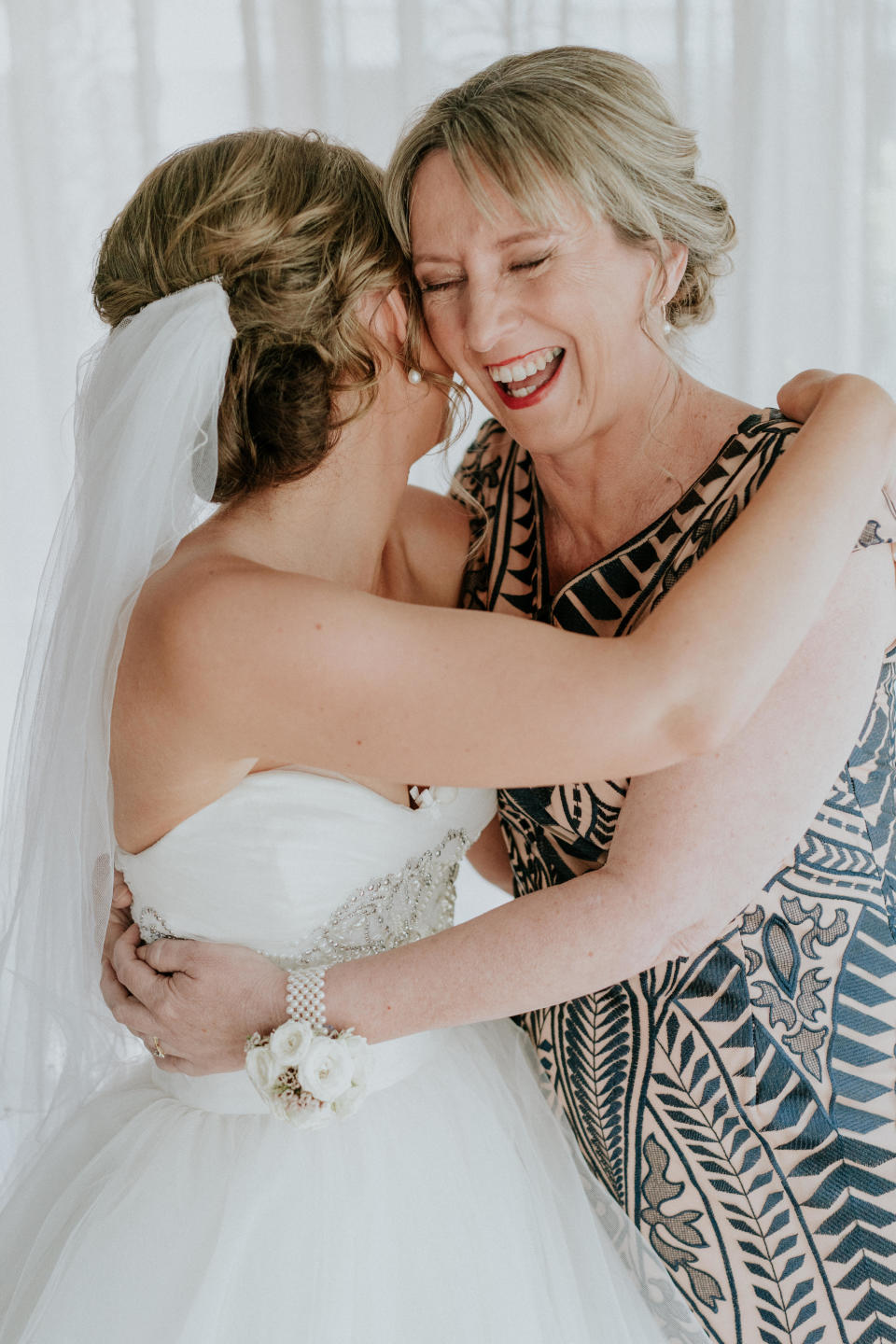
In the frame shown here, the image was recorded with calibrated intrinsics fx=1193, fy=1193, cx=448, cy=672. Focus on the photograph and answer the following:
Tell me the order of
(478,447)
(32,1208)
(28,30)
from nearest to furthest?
(32,1208) < (478,447) < (28,30)

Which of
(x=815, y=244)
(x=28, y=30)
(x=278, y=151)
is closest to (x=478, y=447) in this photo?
(x=278, y=151)

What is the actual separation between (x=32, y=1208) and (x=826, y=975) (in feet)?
3.13

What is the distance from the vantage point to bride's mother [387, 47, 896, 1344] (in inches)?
50.0

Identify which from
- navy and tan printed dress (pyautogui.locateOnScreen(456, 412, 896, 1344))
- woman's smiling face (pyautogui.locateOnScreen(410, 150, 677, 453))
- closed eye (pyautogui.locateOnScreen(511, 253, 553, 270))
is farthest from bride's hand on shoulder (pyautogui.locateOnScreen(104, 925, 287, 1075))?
closed eye (pyautogui.locateOnScreen(511, 253, 553, 270))

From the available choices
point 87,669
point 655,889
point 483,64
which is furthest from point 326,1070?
point 483,64

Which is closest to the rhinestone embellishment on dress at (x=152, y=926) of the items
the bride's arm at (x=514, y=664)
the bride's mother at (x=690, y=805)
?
the bride's arm at (x=514, y=664)

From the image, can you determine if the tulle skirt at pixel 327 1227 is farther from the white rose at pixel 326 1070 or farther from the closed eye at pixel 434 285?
the closed eye at pixel 434 285

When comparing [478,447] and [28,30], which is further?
[28,30]

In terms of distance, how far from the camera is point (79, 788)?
4.34 ft

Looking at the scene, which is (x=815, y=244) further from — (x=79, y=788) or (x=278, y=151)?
(x=79, y=788)

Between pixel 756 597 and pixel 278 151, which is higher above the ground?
pixel 278 151

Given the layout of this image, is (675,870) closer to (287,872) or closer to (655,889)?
(655,889)

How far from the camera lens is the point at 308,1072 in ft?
4.02

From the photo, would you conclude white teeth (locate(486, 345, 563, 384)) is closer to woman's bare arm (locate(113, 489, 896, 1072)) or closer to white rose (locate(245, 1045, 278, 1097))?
woman's bare arm (locate(113, 489, 896, 1072))
